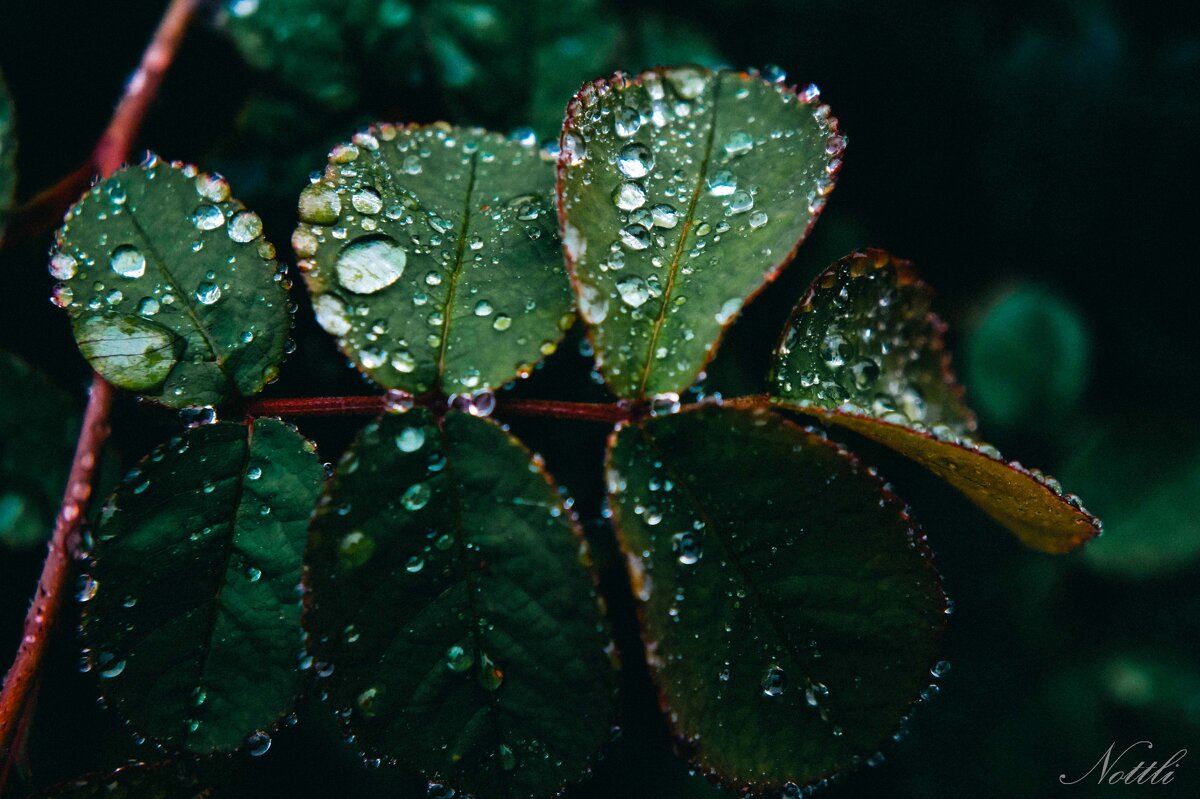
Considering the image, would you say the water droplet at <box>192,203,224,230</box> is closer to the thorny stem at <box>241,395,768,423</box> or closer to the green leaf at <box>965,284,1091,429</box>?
the thorny stem at <box>241,395,768,423</box>

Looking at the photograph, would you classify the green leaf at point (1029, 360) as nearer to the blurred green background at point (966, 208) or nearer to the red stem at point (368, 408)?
the blurred green background at point (966, 208)

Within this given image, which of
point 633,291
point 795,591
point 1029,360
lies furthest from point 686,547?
point 1029,360

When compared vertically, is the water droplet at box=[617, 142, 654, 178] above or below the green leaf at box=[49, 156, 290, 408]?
above

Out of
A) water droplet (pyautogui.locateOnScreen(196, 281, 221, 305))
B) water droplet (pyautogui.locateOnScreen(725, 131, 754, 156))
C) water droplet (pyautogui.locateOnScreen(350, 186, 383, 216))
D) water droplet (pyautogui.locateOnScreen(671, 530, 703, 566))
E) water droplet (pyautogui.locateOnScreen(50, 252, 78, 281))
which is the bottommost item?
water droplet (pyautogui.locateOnScreen(671, 530, 703, 566))

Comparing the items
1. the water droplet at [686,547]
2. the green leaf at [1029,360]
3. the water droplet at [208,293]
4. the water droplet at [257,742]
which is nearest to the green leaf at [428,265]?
the water droplet at [208,293]

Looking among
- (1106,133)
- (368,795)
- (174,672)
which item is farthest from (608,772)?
(1106,133)

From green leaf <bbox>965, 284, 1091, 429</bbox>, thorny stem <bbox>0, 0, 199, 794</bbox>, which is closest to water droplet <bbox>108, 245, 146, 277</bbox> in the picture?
thorny stem <bbox>0, 0, 199, 794</bbox>

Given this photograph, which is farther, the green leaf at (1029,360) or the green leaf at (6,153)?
the green leaf at (1029,360)
